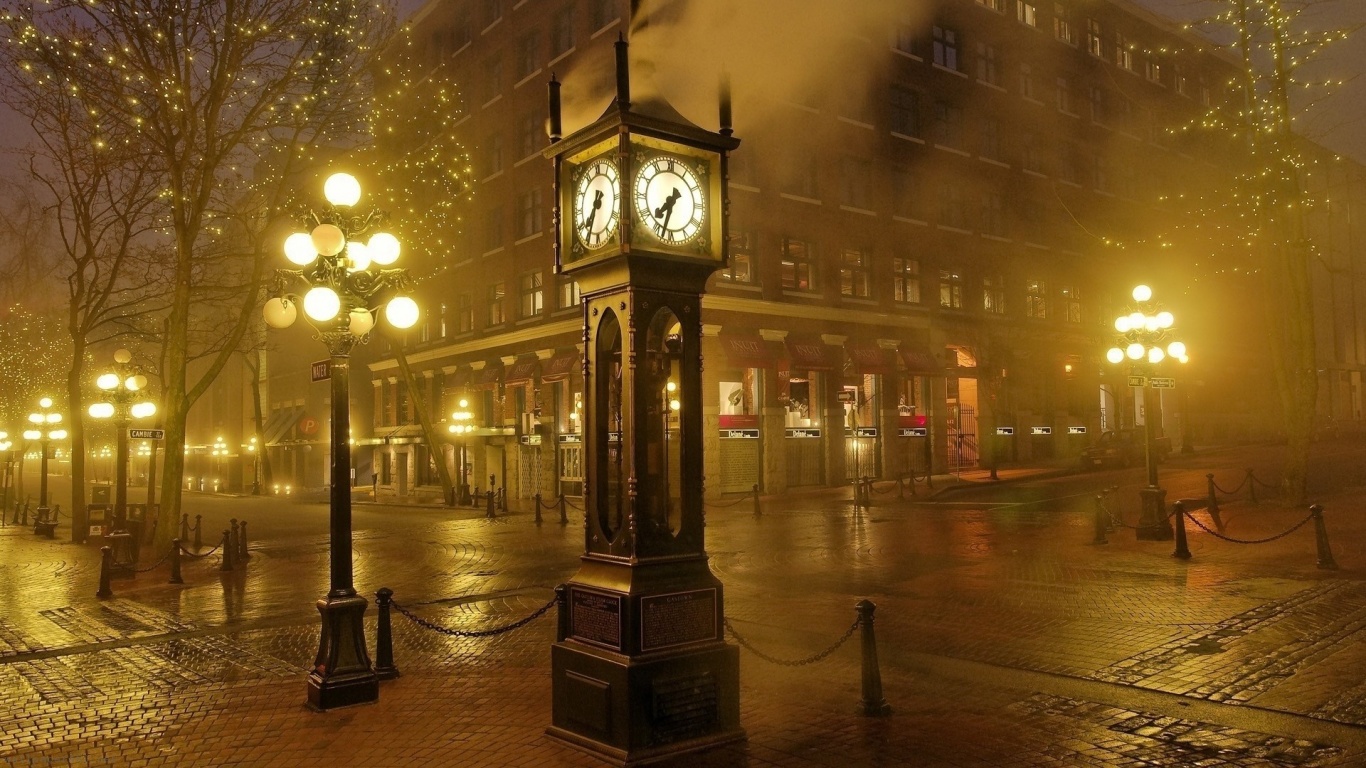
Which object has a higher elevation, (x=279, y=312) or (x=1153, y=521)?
(x=279, y=312)

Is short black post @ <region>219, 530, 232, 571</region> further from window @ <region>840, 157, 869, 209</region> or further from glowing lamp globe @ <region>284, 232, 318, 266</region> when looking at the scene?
window @ <region>840, 157, 869, 209</region>

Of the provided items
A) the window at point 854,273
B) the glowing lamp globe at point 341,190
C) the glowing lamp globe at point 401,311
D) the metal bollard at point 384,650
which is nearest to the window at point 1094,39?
the window at point 854,273

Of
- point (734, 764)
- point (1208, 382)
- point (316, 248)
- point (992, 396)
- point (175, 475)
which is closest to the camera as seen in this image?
point (734, 764)

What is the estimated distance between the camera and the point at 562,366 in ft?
107

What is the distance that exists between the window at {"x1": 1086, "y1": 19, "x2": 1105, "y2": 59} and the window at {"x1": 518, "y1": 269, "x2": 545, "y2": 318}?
26.8 m

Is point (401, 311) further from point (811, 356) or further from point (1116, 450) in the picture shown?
point (1116, 450)

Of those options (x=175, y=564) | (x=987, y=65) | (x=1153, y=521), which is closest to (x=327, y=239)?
(x=175, y=564)

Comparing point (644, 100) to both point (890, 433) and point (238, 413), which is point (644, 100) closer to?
point (890, 433)

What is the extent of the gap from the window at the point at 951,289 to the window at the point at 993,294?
3.98 ft

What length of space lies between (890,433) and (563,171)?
30.2m

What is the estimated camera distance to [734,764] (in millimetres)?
5906

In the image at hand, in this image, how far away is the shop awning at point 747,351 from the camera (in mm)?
30719

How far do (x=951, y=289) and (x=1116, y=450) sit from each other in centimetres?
897

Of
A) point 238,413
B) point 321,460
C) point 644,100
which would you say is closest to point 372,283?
point 644,100
